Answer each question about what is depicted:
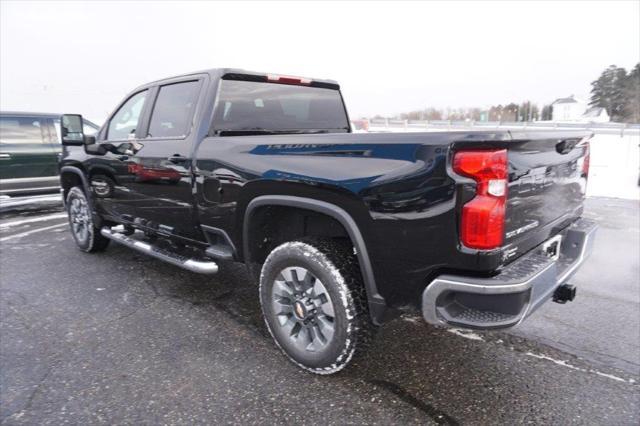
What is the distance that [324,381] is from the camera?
2600mm

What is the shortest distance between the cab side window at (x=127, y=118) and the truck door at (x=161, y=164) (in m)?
0.04

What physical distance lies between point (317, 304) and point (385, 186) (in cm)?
86

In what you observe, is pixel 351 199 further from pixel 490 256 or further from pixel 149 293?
pixel 149 293

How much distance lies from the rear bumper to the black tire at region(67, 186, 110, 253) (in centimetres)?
414

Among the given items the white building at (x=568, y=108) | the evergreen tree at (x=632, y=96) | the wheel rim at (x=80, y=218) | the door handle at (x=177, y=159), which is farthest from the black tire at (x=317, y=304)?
the white building at (x=568, y=108)

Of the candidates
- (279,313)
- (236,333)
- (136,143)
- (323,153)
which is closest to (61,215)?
(136,143)

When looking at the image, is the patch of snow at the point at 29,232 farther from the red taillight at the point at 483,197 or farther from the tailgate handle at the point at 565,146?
the tailgate handle at the point at 565,146

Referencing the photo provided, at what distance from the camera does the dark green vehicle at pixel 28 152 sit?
7.25 metres

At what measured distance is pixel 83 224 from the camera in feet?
16.9

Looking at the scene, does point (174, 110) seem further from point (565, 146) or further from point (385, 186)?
point (565, 146)

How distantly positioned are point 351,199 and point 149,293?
2494 millimetres

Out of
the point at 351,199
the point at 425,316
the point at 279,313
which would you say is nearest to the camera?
the point at 425,316

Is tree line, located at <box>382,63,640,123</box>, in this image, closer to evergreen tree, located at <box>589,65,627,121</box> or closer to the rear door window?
evergreen tree, located at <box>589,65,627,121</box>

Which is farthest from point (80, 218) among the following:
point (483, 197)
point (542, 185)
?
point (542, 185)
